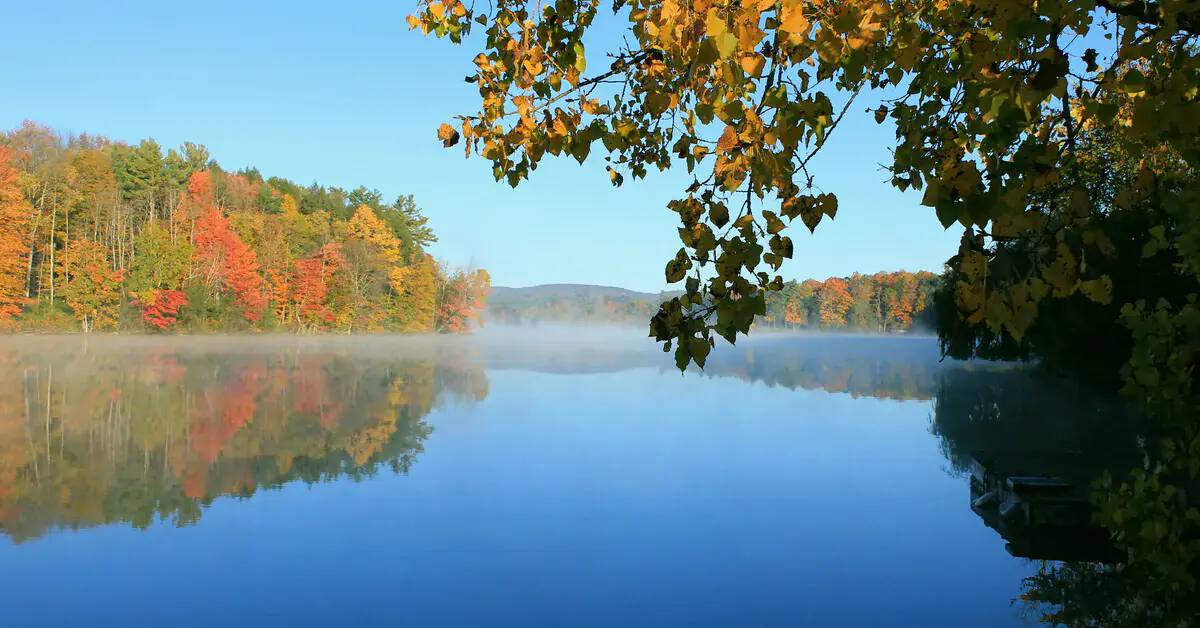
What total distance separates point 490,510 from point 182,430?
8016mm

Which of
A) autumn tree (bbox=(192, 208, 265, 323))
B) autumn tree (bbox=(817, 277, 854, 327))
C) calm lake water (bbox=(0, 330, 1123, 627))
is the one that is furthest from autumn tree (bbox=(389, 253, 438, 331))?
autumn tree (bbox=(817, 277, 854, 327))

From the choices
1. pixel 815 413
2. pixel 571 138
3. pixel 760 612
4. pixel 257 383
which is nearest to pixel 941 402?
pixel 815 413

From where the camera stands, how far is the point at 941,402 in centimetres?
2259

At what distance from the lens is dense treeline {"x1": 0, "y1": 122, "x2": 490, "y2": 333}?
4384cm

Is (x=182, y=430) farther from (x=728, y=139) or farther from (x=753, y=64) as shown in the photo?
(x=753, y=64)

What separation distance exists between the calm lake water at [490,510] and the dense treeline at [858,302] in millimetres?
69447

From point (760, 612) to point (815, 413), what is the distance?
1367 cm

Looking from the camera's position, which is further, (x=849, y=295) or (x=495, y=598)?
(x=849, y=295)

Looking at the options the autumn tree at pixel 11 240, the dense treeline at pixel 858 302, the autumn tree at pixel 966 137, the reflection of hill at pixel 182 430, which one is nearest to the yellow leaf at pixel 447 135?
the autumn tree at pixel 966 137

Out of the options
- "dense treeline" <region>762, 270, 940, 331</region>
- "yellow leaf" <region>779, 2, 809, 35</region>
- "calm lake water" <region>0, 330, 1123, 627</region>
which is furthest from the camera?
"dense treeline" <region>762, 270, 940, 331</region>

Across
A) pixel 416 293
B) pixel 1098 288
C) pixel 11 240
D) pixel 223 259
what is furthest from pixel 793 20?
pixel 416 293

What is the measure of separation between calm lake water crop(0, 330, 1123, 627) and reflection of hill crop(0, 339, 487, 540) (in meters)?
0.08

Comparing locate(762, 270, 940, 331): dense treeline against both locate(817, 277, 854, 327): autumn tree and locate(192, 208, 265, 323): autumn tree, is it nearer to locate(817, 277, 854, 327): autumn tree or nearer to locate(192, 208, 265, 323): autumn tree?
locate(817, 277, 854, 327): autumn tree

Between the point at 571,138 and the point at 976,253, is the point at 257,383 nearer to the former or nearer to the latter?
the point at 571,138
